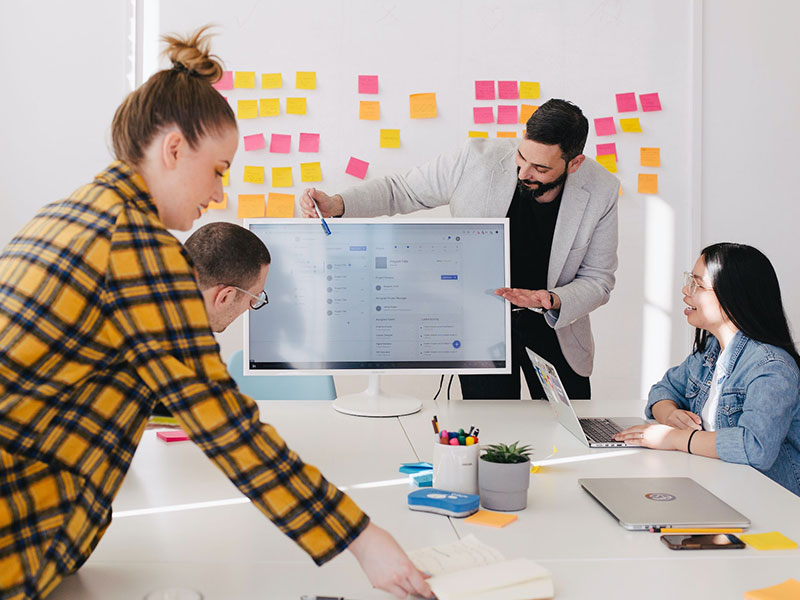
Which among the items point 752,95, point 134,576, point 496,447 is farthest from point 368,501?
point 752,95

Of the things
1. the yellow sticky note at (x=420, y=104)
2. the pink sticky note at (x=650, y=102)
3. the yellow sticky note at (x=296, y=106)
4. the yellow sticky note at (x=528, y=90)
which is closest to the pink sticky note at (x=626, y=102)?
the pink sticky note at (x=650, y=102)

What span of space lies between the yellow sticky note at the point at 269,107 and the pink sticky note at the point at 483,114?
31.5 inches

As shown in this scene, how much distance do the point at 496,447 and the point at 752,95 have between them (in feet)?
8.75

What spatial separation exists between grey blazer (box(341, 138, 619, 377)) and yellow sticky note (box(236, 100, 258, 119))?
3.35 feet

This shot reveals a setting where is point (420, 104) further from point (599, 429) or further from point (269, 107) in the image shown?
point (599, 429)

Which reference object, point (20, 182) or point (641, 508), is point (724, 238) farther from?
point (20, 182)

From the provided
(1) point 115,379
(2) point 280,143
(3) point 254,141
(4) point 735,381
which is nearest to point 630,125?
(2) point 280,143

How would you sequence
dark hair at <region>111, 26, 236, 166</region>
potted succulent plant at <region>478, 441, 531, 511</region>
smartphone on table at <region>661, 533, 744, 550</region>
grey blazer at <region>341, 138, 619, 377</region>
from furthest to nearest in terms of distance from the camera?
grey blazer at <region>341, 138, 619, 377</region>, potted succulent plant at <region>478, 441, 531, 511</region>, smartphone on table at <region>661, 533, 744, 550</region>, dark hair at <region>111, 26, 236, 166</region>

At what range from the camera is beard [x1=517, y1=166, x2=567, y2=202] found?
2412mm

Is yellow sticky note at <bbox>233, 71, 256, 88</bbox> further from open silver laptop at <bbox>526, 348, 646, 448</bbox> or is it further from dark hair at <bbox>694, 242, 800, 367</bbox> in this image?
dark hair at <bbox>694, 242, 800, 367</bbox>

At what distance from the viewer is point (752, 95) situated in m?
3.48

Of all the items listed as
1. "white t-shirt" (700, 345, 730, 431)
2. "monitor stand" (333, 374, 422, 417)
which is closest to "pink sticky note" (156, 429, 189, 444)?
"monitor stand" (333, 374, 422, 417)

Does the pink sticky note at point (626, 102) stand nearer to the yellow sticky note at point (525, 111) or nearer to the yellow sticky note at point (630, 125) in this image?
the yellow sticky note at point (630, 125)

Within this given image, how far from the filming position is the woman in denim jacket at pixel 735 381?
168 centimetres
